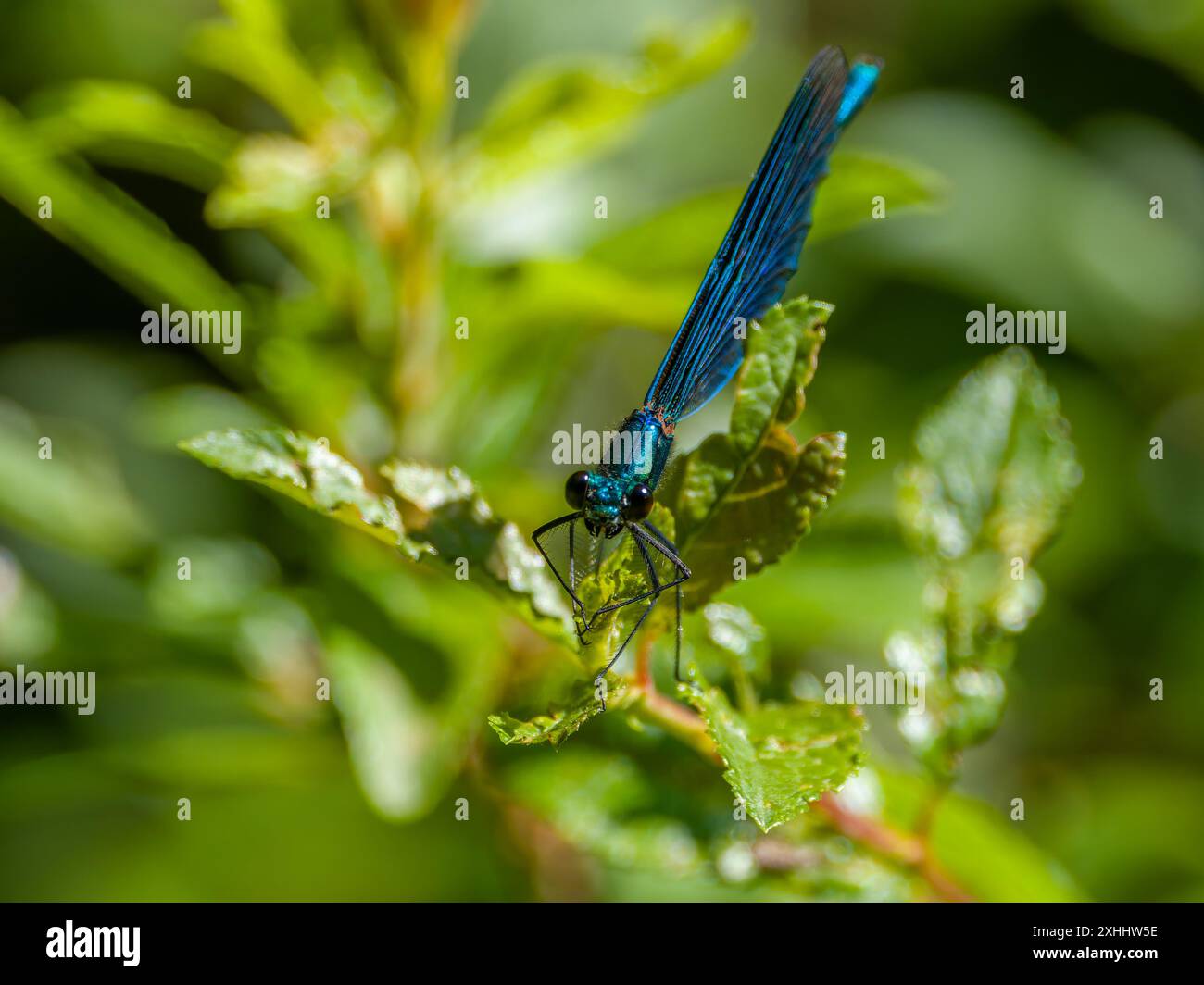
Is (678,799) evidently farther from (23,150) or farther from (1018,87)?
(1018,87)

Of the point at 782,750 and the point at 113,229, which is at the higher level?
the point at 113,229

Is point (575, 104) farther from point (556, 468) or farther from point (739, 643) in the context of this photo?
point (556, 468)

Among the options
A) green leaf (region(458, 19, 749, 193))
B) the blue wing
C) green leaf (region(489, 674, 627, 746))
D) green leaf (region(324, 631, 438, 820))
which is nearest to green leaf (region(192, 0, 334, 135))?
green leaf (region(458, 19, 749, 193))

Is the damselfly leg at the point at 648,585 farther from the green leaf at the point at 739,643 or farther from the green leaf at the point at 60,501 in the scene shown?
the green leaf at the point at 60,501

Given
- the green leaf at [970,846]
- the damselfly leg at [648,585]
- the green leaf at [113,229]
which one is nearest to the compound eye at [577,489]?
the damselfly leg at [648,585]

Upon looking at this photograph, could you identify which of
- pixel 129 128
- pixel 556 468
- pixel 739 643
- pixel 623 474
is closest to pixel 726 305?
pixel 623 474
